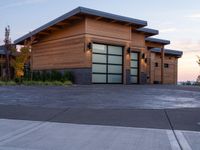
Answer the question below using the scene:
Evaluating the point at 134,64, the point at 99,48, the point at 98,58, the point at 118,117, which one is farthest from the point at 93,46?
the point at 118,117

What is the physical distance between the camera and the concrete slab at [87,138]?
161 inches

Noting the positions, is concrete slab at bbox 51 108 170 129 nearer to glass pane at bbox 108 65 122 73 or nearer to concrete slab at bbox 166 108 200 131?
concrete slab at bbox 166 108 200 131

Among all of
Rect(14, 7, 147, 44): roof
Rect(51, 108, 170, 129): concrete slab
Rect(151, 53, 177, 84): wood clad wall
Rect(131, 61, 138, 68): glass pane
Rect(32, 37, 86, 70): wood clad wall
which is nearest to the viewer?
Rect(51, 108, 170, 129): concrete slab

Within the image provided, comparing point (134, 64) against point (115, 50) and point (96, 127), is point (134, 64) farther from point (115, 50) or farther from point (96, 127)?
point (96, 127)

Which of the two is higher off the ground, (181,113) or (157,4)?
(157,4)

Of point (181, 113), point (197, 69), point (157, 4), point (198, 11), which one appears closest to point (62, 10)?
point (157, 4)

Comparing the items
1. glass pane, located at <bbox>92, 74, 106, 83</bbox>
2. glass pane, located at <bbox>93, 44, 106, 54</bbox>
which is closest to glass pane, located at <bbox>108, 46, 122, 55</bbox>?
glass pane, located at <bbox>93, 44, 106, 54</bbox>

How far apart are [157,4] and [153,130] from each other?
15545 mm

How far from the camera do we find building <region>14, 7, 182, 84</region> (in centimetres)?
1920

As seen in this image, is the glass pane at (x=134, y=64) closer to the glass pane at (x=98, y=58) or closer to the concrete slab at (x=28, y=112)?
the glass pane at (x=98, y=58)

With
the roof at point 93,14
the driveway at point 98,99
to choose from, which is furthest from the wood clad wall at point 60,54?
the driveway at point 98,99

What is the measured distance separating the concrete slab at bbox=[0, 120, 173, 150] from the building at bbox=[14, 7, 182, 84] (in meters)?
13.7

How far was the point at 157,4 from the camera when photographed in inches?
763

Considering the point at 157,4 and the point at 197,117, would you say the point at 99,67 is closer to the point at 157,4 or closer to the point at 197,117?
the point at 157,4
